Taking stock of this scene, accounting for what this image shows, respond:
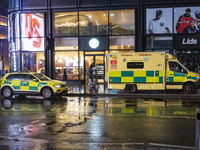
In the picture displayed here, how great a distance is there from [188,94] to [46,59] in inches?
509

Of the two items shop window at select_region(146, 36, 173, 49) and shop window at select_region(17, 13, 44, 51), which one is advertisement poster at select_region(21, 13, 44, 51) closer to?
shop window at select_region(17, 13, 44, 51)

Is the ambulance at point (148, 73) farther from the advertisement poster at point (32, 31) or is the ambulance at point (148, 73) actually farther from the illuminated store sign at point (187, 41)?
the advertisement poster at point (32, 31)

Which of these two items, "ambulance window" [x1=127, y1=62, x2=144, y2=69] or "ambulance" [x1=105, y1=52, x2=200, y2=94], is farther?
"ambulance window" [x1=127, y1=62, x2=144, y2=69]

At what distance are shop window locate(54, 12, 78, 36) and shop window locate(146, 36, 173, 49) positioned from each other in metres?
6.64

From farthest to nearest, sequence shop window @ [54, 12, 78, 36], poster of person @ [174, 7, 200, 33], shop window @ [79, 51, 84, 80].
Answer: shop window @ [79, 51, 84, 80]
shop window @ [54, 12, 78, 36]
poster of person @ [174, 7, 200, 33]

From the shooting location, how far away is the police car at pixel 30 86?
13898mm

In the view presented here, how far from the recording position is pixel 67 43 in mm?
21719

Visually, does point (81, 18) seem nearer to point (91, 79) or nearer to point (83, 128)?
point (91, 79)

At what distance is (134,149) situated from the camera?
17.1 feet

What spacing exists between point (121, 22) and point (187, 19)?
5.60m

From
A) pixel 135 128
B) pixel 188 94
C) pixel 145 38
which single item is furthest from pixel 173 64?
pixel 135 128

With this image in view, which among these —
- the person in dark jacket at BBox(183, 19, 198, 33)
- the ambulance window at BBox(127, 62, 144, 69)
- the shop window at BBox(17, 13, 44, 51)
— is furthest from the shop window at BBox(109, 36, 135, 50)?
the shop window at BBox(17, 13, 44, 51)

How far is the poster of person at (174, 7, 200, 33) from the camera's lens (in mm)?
19953

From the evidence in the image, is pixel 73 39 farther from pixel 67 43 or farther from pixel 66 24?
pixel 66 24
